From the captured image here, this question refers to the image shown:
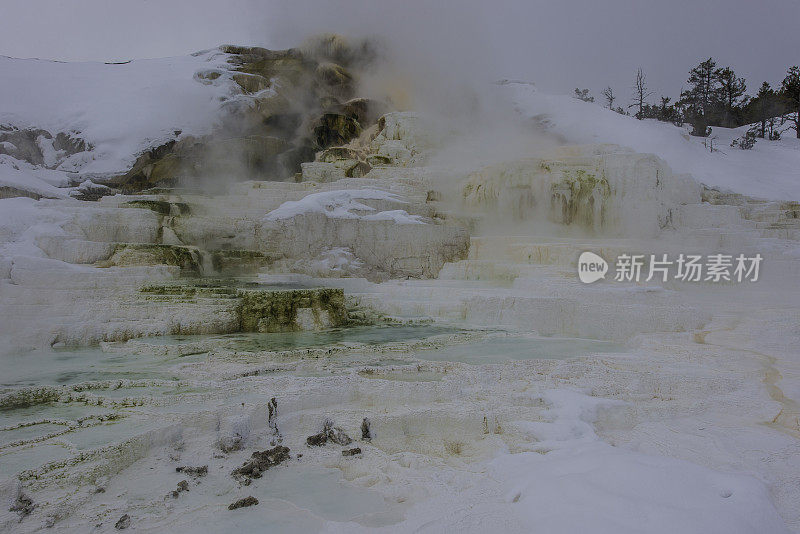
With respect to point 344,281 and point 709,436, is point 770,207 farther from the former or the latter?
point 709,436

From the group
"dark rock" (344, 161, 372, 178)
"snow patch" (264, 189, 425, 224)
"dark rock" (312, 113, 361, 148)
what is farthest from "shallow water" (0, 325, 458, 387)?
"dark rock" (312, 113, 361, 148)

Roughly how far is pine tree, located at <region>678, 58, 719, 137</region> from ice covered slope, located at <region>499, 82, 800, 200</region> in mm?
2570

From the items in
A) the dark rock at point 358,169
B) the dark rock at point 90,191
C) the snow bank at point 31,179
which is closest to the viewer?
the snow bank at point 31,179

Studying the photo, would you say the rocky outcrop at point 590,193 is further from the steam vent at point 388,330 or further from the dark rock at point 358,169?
the dark rock at point 358,169

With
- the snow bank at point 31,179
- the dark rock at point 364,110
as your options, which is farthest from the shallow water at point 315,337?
the dark rock at point 364,110

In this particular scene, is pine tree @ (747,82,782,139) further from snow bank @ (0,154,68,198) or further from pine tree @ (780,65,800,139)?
snow bank @ (0,154,68,198)

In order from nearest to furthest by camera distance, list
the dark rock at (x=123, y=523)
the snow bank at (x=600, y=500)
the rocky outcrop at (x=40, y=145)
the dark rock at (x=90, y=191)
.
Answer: the snow bank at (x=600, y=500) < the dark rock at (x=123, y=523) < the dark rock at (x=90, y=191) < the rocky outcrop at (x=40, y=145)

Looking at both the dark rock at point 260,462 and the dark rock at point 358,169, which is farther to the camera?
the dark rock at point 358,169

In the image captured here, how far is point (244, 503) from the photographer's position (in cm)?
230

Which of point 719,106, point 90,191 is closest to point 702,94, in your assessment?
point 719,106

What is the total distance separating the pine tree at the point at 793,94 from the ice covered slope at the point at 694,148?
0.74m

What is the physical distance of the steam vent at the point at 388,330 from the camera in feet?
7.49

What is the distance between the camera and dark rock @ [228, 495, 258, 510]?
228 cm

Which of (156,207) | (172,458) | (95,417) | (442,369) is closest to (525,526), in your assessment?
(172,458)
